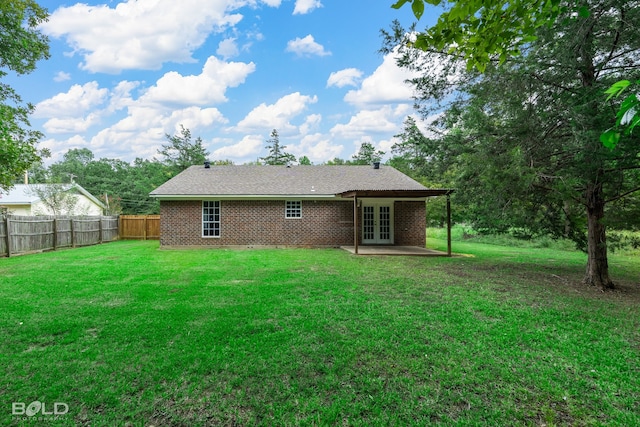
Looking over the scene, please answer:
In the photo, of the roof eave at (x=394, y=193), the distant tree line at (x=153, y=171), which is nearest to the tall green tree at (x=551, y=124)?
the roof eave at (x=394, y=193)

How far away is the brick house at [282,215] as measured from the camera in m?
14.1

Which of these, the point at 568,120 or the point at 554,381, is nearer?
the point at 554,381

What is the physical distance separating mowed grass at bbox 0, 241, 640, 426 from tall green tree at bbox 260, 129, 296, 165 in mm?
30372

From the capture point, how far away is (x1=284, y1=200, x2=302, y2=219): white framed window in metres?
14.4

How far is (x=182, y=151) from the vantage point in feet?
110

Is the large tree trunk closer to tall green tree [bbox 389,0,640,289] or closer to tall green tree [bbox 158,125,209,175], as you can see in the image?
tall green tree [bbox 389,0,640,289]

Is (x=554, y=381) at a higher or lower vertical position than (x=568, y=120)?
lower

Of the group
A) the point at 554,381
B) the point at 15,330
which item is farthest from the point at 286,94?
the point at 554,381

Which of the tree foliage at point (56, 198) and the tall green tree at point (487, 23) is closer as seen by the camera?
the tall green tree at point (487, 23)

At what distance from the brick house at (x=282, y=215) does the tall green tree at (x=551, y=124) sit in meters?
6.54

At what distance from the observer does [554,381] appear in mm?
3012

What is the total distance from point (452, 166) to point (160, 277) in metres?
7.65

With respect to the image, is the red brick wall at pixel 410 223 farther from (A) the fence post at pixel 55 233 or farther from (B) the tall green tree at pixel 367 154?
(B) the tall green tree at pixel 367 154

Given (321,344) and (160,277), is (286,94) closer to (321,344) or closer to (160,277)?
(160,277)
